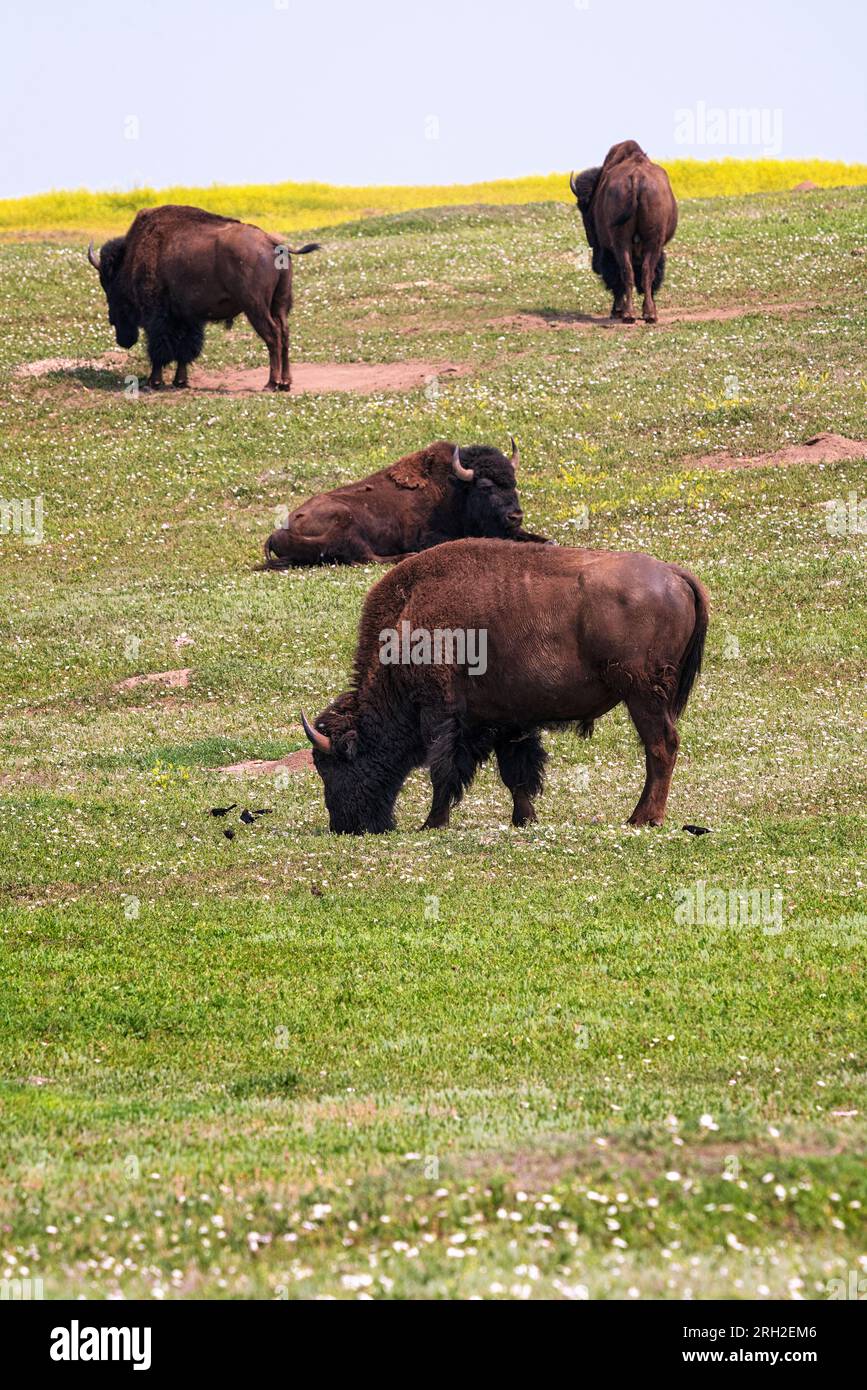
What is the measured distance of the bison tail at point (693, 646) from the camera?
1473 cm

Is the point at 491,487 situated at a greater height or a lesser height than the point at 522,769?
greater

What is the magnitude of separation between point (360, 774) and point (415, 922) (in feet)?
11.0

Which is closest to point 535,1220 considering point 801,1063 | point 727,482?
point 801,1063

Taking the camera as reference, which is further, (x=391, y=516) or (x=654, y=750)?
(x=391, y=516)

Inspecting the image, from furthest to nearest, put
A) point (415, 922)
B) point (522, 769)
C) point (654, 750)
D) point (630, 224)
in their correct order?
point (630, 224), point (522, 769), point (654, 750), point (415, 922)

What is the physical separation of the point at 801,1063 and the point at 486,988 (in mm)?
2235

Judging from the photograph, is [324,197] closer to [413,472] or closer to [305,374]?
[305,374]

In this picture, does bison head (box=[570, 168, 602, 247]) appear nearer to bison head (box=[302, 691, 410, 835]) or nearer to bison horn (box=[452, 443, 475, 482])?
bison horn (box=[452, 443, 475, 482])

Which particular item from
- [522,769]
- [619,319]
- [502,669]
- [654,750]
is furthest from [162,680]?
[619,319]

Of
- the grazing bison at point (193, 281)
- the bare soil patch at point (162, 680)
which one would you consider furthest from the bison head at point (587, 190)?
the bare soil patch at point (162, 680)

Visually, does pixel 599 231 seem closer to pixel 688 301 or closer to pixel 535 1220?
pixel 688 301

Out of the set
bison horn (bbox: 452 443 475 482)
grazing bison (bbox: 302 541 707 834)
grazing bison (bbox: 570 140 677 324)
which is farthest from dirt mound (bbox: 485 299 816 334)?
grazing bison (bbox: 302 541 707 834)

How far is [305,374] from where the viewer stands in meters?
37.0

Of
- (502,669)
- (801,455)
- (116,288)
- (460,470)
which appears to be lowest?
(502,669)
